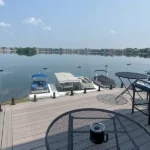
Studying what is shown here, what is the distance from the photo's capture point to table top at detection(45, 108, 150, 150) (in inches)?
62.8

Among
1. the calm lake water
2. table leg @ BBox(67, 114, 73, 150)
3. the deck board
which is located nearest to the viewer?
table leg @ BBox(67, 114, 73, 150)

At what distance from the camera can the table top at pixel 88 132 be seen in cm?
160

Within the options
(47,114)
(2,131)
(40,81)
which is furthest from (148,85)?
(40,81)

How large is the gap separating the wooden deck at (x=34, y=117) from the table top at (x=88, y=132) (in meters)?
0.98

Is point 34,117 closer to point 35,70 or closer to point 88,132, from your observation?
point 88,132

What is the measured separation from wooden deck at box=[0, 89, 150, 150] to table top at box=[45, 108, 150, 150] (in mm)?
978

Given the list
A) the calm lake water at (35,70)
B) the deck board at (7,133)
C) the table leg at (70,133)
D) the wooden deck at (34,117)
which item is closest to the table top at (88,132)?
the table leg at (70,133)

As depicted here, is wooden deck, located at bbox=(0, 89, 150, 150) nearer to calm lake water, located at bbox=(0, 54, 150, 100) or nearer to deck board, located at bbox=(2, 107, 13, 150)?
deck board, located at bbox=(2, 107, 13, 150)

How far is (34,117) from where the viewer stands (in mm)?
3852

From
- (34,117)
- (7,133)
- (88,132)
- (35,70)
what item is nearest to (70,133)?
(88,132)

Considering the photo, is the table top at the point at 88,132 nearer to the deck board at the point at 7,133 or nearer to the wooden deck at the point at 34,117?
the wooden deck at the point at 34,117

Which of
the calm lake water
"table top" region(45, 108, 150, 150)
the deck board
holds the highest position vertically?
"table top" region(45, 108, 150, 150)

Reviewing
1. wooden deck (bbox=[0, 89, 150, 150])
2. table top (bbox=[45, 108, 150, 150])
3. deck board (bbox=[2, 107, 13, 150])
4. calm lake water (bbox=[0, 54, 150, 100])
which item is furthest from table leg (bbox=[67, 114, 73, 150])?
calm lake water (bbox=[0, 54, 150, 100])

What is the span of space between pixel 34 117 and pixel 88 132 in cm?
228
